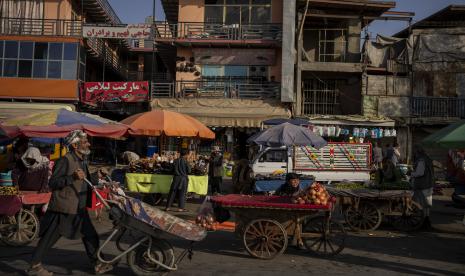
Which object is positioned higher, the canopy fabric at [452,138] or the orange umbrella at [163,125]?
the orange umbrella at [163,125]

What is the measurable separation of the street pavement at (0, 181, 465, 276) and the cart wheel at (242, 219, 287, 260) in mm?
138

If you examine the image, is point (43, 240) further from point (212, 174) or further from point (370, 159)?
point (370, 159)

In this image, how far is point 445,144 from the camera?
10000mm

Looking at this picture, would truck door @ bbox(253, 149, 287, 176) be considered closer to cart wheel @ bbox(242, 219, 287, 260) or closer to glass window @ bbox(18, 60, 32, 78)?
cart wheel @ bbox(242, 219, 287, 260)

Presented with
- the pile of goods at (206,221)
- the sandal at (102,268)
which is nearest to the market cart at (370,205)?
the pile of goods at (206,221)

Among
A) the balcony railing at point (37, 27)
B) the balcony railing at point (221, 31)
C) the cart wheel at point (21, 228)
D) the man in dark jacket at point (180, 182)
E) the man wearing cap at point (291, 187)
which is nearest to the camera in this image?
the cart wheel at point (21, 228)

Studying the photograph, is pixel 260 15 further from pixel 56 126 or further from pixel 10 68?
pixel 56 126

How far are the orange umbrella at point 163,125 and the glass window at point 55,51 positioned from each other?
13319 mm

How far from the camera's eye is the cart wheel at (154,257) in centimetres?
619

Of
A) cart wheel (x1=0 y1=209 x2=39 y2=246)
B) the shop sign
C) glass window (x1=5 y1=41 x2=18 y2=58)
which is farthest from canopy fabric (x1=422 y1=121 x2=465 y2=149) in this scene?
glass window (x1=5 y1=41 x2=18 y2=58)

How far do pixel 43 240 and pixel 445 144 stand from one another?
7.92m

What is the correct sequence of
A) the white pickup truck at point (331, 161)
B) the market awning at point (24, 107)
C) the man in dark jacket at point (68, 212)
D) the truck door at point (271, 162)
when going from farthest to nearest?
the market awning at point (24, 107) → the white pickup truck at point (331, 161) → the truck door at point (271, 162) → the man in dark jacket at point (68, 212)

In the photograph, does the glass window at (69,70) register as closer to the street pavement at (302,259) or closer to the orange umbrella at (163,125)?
the orange umbrella at (163,125)

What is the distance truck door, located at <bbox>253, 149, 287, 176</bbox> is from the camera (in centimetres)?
1633
